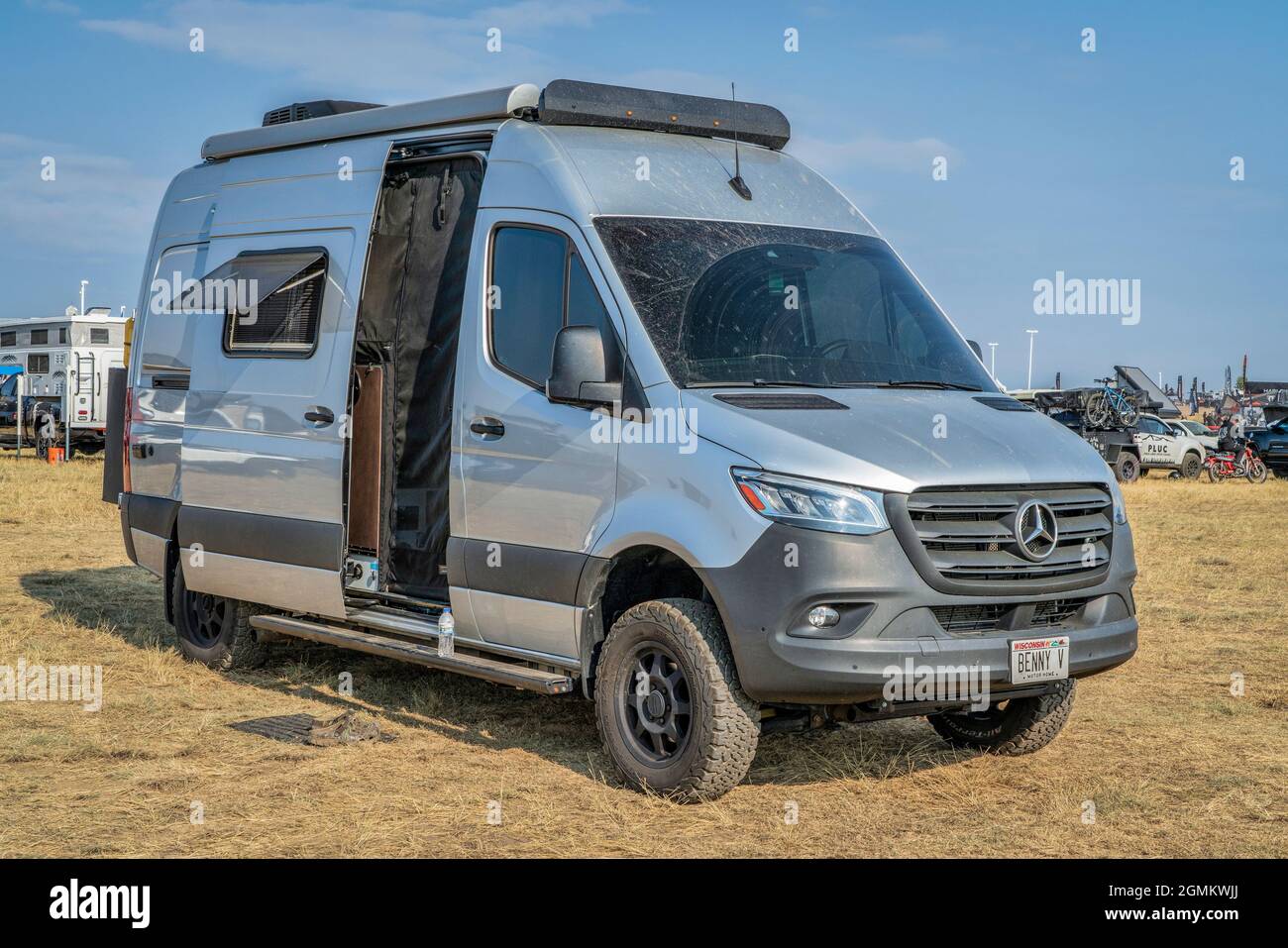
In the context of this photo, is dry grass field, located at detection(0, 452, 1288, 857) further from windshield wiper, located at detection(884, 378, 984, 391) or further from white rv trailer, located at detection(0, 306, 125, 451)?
white rv trailer, located at detection(0, 306, 125, 451)

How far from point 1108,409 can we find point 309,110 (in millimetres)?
28632

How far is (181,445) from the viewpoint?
8.83 metres

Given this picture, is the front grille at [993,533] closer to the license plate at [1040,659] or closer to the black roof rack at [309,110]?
the license plate at [1040,659]

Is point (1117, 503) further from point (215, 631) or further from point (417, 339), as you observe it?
point (215, 631)

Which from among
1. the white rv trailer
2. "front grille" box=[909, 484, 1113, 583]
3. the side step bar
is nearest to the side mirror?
the side step bar

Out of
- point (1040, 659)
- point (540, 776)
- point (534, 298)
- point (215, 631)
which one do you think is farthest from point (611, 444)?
point (215, 631)

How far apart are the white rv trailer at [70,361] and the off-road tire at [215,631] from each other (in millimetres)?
23727

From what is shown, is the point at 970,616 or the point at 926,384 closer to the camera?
the point at 970,616

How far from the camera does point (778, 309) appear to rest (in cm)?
664

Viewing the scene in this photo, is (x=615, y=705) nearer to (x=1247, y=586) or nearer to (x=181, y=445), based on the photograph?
(x=181, y=445)

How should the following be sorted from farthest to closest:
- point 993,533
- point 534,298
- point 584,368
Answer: point 534,298, point 584,368, point 993,533

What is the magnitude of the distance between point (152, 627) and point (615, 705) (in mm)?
5619

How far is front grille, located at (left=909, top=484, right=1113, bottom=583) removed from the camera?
5.54 m

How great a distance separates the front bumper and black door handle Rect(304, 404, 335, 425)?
289 centimetres
